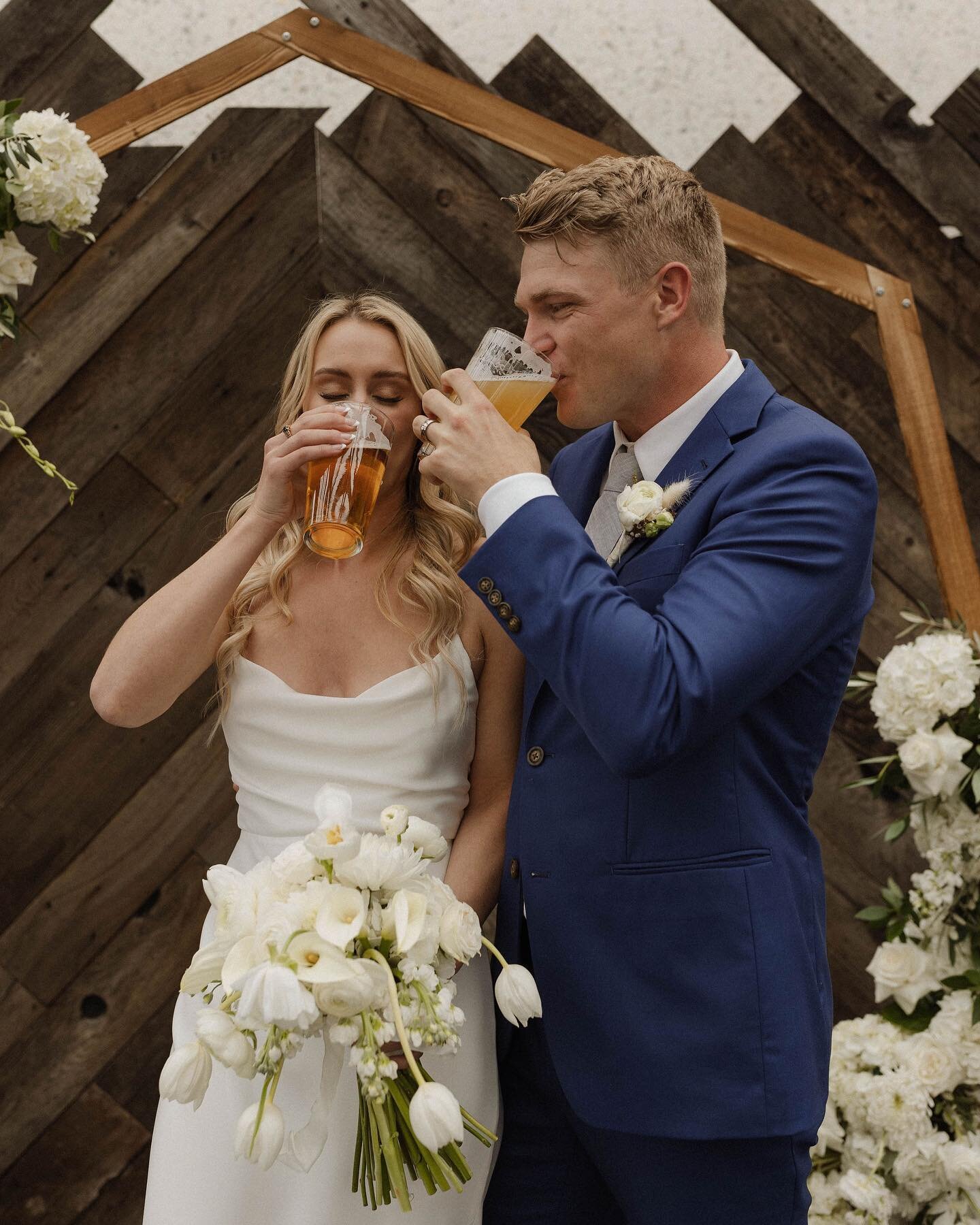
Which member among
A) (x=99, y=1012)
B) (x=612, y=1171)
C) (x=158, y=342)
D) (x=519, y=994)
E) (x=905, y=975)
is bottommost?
(x=905, y=975)

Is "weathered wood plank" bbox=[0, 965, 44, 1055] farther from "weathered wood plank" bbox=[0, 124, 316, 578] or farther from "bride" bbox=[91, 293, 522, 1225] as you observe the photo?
"bride" bbox=[91, 293, 522, 1225]

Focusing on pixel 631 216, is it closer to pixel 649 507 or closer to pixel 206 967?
pixel 649 507

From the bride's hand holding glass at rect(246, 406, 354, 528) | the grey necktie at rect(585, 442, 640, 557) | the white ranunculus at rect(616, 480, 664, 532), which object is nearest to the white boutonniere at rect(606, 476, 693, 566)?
the white ranunculus at rect(616, 480, 664, 532)

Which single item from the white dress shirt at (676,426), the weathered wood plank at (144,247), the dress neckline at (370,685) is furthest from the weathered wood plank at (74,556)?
the white dress shirt at (676,426)

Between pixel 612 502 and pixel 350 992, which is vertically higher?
pixel 350 992

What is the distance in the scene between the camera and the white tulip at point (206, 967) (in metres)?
1.23

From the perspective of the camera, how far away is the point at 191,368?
2453mm

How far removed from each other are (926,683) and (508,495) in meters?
1.13

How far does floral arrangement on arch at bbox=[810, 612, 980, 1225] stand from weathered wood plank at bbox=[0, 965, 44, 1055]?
1.63 metres

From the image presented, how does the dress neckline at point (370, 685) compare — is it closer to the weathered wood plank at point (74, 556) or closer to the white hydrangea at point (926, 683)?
the weathered wood plank at point (74, 556)

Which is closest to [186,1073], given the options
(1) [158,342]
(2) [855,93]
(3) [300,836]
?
(3) [300,836]

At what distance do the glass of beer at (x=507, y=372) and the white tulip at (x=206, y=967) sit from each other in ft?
2.44

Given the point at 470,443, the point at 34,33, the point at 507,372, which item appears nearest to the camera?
the point at 470,443

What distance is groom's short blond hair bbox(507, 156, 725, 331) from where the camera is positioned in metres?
1.58
